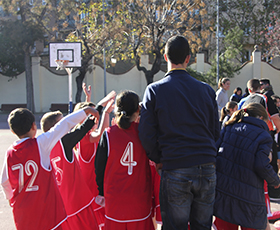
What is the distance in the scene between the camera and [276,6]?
2794 centimetres

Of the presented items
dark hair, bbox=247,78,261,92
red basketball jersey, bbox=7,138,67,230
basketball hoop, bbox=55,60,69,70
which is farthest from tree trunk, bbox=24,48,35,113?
red basketball jersey, bbox=7,138,67,230

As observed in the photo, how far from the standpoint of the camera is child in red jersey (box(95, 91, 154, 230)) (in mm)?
2520

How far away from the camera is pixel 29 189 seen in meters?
2.44

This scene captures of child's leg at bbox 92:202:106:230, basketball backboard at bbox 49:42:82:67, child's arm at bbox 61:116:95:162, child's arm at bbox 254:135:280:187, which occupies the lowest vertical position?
child's leg at bbox 92:202:106:230

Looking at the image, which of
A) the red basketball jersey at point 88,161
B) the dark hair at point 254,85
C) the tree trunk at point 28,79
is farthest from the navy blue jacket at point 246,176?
the tree trunk at point 28,79

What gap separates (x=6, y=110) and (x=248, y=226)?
23653mm

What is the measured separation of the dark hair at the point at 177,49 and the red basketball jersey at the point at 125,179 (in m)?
0.75

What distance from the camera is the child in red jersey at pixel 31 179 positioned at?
7.94 ft

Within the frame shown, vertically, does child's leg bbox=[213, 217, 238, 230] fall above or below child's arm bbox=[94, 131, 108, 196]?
below

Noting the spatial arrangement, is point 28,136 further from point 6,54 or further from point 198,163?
point 6,54

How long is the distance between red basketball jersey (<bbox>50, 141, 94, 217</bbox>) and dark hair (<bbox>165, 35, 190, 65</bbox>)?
4.58 ft

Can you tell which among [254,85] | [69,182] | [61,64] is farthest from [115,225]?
[61,64]

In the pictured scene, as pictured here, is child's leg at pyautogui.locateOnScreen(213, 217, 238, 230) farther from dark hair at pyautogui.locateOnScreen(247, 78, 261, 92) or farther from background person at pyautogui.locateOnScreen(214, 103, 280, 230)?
dark hair at pyautogui.locateOnScreen(247, 78, 261, 92)

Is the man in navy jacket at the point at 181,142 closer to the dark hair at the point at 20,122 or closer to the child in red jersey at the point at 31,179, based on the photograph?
the child in red jersey at the point at 31,179
